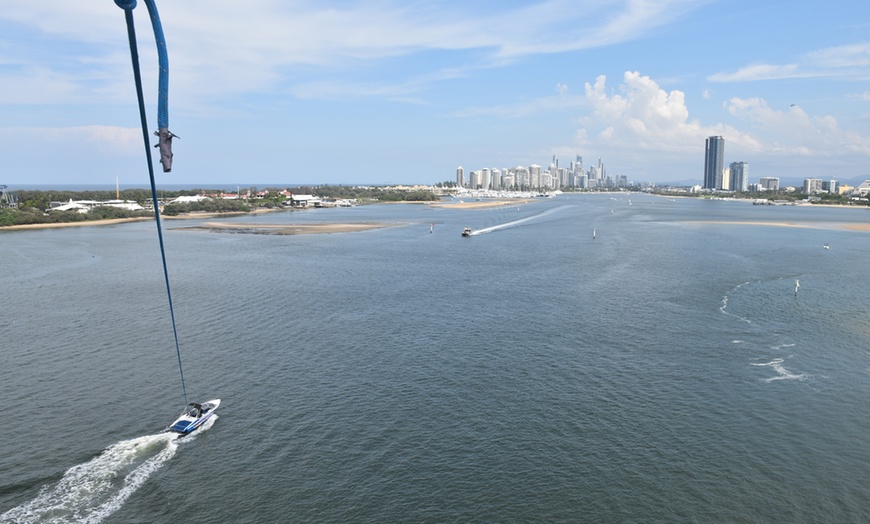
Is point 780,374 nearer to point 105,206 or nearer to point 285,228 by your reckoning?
point 285,228

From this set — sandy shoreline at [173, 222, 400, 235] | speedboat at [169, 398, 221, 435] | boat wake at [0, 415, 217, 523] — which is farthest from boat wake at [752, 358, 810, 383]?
sandy shoreline at [173, 222, 400, 235]

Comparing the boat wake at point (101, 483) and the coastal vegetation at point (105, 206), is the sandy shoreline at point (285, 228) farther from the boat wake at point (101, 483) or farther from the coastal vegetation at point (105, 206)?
the boat wake at point (101, 483)

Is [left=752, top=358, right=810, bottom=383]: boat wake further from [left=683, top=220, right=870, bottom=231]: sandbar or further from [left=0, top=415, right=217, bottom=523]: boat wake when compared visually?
[left=683, top=220, right=870, bottom=231]: sandbar

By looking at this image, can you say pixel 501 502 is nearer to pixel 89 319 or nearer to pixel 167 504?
pixel 167 504

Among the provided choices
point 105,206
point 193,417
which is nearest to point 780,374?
point 193,417

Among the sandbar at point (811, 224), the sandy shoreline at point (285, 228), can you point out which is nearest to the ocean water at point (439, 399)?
the sandy shoreline at point (285, 228)
